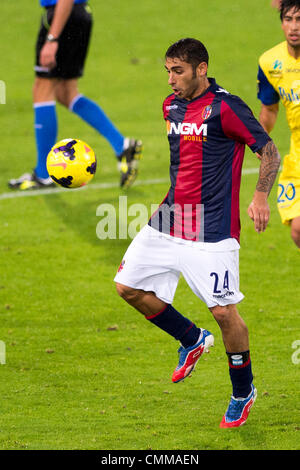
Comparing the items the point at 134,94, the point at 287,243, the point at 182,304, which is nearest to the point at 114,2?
the point at 134,94

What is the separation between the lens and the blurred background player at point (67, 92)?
9.80 metres

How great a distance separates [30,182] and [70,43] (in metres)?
1.59

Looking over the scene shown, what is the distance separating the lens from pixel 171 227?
5.50 meters

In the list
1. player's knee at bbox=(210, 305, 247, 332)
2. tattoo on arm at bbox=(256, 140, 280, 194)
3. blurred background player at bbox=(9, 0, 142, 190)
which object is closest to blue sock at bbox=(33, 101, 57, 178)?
blurred background player at bbox=(9, 0, 142, 190)

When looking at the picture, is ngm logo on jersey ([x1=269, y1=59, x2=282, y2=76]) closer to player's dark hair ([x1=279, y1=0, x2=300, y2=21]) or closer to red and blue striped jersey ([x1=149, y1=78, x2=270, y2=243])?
player's dark hair ([x1=279, y1=0, x2=300, y2=21])

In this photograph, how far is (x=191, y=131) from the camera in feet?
17.5

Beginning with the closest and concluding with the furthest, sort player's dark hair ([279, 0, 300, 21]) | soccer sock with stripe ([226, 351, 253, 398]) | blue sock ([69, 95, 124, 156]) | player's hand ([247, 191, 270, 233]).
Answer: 1. player's hand ([247, 191, 270, 233])
2. soccer sock with stripe ([226, 351, 253, 398])
3. player's dark hair ([279, 0, 300, 21])
4. blue sock ([69, 95, 124, 156])

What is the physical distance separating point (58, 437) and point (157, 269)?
3.75ft

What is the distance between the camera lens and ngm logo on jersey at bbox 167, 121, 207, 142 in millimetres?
5297

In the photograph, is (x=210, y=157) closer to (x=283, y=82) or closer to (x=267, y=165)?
(x=267, y=165)

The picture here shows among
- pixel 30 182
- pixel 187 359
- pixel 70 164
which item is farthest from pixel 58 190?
pixel 187 359

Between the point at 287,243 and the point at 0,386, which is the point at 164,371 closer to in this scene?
the point at 0,386

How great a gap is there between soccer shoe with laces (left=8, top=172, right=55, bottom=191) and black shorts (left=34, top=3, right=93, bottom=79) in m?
1.15

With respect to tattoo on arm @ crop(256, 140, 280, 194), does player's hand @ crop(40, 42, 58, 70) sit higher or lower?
lower
